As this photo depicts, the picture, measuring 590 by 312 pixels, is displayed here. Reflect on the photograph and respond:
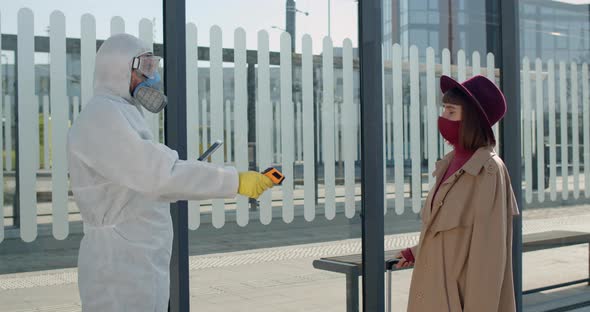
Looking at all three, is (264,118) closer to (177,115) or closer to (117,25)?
(177,115)

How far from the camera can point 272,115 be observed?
11.9 ft

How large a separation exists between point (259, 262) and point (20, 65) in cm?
148

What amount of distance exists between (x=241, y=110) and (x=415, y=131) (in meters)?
1.23

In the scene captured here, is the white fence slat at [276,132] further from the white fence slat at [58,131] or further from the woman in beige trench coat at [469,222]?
the white fence slat at [58,131]

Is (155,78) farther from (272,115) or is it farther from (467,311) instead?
(467,311)

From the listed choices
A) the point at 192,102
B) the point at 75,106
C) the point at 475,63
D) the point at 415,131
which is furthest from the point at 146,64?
the point at 475,63

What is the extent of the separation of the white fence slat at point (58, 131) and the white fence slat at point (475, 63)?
2619 mm

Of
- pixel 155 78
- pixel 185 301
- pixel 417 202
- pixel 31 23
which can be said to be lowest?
pixel 185 301

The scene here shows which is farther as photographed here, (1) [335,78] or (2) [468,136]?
(1) [335,78]

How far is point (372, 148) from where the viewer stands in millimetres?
3939

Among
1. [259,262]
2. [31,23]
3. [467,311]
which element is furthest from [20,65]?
Result: [467,311]

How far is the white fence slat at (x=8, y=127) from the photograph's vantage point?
2893mm

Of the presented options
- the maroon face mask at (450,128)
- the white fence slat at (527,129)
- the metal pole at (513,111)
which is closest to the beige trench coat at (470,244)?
the maroon face mask at (450,128)

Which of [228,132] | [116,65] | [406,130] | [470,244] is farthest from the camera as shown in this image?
[406,130]
